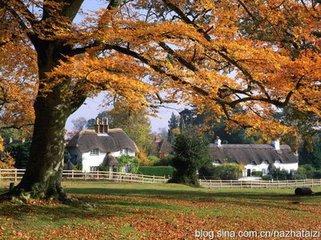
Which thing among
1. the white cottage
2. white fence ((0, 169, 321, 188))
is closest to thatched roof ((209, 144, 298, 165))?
the white cottage

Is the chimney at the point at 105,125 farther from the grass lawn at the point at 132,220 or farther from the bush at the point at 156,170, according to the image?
the grass lawn at the point at 132,220

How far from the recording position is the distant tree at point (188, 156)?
45406mm

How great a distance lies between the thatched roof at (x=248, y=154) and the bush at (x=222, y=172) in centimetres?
773

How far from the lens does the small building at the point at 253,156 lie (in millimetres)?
82750

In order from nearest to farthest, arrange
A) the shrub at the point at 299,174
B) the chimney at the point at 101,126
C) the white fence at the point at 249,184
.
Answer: the white fence at the point at 249,184, the chimney at the point at 101,126, the shrub at the point at 299,174

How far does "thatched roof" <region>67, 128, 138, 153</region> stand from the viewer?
230 ft

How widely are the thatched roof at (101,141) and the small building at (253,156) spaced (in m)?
15.8

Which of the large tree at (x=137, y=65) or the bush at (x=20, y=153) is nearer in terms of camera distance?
the large tree at (x=137, y=65)

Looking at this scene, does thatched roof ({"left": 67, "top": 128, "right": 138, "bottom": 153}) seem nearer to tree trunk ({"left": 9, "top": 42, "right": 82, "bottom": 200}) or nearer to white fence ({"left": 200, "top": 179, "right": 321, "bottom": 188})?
white fence ({"left": 200, "top": 179, "right": 321, "bottom": 188})

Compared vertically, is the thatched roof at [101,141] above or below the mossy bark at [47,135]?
above

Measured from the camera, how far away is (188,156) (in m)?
45.4

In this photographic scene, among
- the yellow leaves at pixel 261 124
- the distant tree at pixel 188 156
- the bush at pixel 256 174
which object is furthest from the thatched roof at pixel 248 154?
the yellow leaves at pixel 261 124

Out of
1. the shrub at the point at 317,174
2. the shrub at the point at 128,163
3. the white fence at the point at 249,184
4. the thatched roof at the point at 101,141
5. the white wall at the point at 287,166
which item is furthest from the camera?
the white wall at the point at 287,166

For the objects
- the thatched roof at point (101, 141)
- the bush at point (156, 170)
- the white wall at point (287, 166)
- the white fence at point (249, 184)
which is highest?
the thatched roof at point (101, 141)
